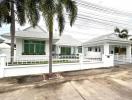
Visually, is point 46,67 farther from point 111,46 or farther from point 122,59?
point 111,46

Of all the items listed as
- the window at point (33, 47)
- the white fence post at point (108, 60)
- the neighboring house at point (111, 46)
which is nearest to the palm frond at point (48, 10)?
the white fence post at point (108, 60)

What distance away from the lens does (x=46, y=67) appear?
11242mm

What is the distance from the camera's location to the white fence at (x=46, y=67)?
379 inches

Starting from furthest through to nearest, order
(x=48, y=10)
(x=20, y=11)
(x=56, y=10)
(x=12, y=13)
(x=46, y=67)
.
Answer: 1. (x=20, y=11)
2. (x=12, y=13)
3. (x=46, y=67)
4. (x=56, y=10)
5. (x=48, y=10)

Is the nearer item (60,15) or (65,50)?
(60,15)

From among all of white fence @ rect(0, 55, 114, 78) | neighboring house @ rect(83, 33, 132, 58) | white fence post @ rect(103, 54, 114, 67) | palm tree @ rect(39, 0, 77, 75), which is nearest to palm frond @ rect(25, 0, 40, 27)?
palm tree @ rect(39, 0, 77, 75)

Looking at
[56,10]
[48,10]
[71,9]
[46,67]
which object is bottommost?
[46,67]

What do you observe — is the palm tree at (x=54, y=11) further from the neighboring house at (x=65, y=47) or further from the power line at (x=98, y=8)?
the neighboring house at (x=65, y=47)

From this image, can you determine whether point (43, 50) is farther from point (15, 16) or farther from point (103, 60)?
point (103, 60)

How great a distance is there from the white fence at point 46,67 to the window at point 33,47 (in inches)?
182

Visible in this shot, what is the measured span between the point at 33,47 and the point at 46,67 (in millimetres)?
5529

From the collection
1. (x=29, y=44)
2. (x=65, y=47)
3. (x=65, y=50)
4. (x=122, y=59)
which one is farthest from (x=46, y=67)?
(x=122, y=59)

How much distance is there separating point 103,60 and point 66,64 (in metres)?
4.23

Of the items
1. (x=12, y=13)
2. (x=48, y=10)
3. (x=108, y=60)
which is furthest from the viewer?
(x=108, y=60)
